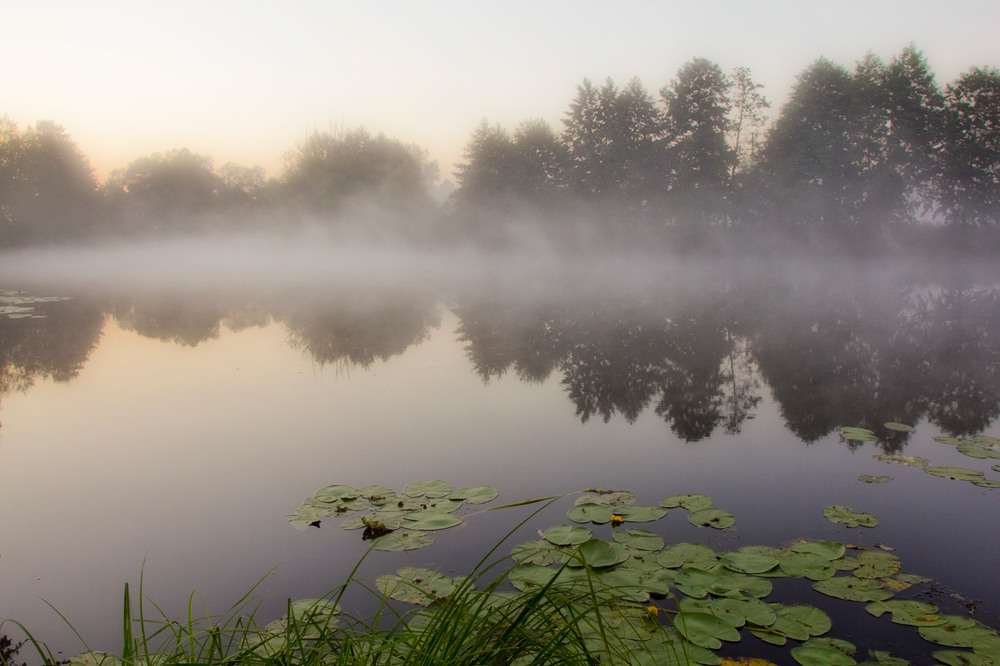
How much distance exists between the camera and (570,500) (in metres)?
3.86

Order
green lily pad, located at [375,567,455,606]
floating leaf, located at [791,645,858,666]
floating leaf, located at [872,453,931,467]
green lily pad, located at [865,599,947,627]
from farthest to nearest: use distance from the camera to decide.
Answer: floating leaf, located at [872,453,931,467]
green lily pad, located at [375,567,455,606]
green lily pad, located at [865,599,947,627]
floating leaf, located at [791,645,858,666]

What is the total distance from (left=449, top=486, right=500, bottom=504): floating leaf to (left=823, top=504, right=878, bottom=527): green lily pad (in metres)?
1.89

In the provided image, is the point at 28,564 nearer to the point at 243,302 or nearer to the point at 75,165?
the point at 243,302

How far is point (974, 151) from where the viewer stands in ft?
91.1

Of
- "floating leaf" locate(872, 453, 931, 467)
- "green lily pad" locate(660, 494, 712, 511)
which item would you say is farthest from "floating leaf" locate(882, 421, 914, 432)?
"green lily pad" locate(660, 494, 712, 511)

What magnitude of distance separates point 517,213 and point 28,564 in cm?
3548

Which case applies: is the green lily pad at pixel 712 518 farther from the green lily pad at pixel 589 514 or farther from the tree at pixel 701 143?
the tree at pixel 701 143

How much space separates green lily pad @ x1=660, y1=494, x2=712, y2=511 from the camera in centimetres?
368

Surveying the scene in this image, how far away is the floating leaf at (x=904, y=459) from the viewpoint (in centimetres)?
Result: 439

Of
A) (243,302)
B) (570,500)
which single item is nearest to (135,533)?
(570,500)

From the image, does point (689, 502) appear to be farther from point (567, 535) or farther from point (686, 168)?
point (686, 168)

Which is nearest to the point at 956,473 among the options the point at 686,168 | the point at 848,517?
the point at 848,517

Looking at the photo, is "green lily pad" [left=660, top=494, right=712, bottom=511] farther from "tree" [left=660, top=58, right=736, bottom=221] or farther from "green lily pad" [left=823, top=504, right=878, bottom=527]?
"tree" [left=660, top=58, right=736, bottom=221]

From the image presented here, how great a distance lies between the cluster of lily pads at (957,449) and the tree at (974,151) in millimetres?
28586
